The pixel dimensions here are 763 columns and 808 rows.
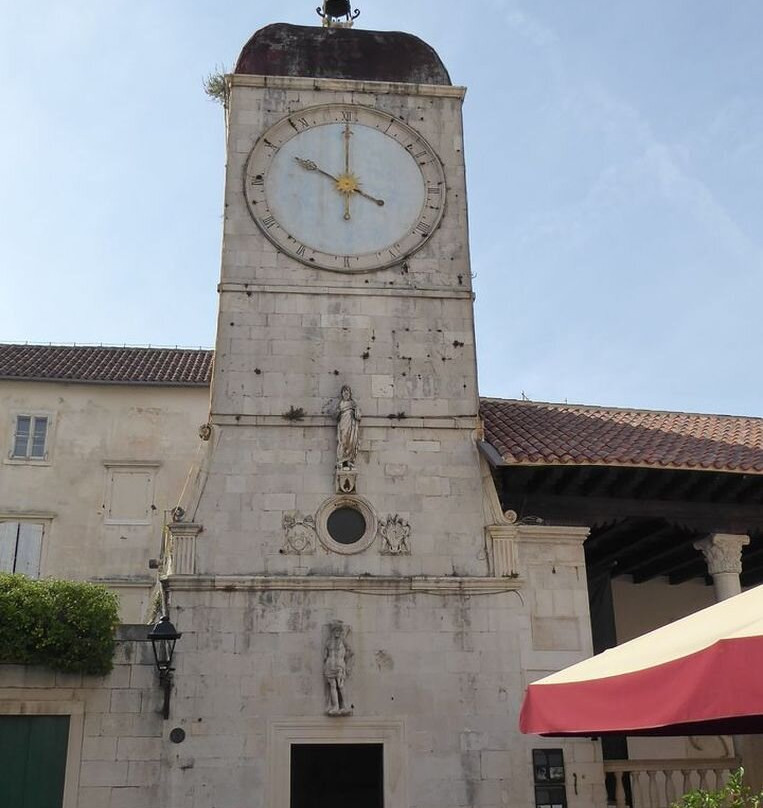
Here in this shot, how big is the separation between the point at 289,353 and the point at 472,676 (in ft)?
16.3

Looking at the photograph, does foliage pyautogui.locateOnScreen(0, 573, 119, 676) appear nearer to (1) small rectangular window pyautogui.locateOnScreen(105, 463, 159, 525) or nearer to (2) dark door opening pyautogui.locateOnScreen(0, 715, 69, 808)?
(2) dark door opening pyautogui.locateOnScreen(0, 715, 69, 808)

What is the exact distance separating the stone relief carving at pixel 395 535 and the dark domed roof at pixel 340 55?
280 inches

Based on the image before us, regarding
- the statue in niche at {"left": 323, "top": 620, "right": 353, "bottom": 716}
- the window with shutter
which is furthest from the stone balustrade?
the window with shutter

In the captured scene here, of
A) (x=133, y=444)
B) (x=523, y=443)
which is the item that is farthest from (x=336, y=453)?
(x=133, y=444)

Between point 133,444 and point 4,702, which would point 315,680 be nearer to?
point 4,702

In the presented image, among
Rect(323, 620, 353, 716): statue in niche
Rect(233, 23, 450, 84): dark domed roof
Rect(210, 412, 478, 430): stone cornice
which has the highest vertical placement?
Rect(233, 23, 450, 84): dark domed roof

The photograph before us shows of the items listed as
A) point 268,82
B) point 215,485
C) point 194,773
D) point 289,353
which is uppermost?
point 268,82

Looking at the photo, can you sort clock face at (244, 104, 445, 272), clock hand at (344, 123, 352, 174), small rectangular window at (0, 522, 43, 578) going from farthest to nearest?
small rectangular window at (0, 522, 43, 578), clock hand at (344, 123, 352, 174), clock face at (244, 104, 445, 272)

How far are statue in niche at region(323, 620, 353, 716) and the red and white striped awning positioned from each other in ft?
17.8

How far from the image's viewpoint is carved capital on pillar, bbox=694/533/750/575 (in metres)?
13.9

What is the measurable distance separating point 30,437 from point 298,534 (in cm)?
1171

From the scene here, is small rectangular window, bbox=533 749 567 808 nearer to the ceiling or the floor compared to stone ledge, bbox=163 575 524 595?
nearer to the floor

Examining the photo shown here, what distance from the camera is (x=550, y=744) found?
39.7 ft

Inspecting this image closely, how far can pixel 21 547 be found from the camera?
2144cm
